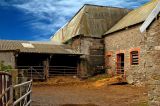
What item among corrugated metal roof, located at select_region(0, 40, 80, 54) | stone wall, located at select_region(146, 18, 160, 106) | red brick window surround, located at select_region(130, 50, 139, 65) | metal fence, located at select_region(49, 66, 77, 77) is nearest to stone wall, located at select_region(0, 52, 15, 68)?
corrugated metal roof, located at select_region(0, 40, 80, 54)

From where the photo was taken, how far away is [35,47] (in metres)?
26.7

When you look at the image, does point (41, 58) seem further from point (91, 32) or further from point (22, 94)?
point (22, 94)

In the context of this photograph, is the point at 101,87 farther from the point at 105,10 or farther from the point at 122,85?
the point at 105,10

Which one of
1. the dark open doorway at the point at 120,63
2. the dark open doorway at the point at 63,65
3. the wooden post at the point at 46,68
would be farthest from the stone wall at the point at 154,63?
the dark open doorway at the point at 63,65

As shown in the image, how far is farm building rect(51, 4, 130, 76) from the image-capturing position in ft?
90.3

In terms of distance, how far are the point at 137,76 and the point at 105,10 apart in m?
10.4

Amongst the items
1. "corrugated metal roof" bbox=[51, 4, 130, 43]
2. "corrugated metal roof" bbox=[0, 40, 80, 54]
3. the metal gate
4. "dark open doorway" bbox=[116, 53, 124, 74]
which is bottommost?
the metal gate

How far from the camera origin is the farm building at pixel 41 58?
24.7 metres

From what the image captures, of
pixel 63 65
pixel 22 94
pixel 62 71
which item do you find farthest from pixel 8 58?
pixel 22 94

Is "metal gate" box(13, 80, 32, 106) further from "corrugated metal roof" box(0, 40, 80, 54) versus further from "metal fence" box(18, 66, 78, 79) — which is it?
"metal fence" box(18, 66, 78, 79)

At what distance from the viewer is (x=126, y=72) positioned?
23.9m

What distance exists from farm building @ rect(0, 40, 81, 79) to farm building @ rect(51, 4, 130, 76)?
2.72 ft

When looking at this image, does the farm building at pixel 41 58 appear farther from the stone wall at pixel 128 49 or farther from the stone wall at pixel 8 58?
the stone wall at pixel 128 49

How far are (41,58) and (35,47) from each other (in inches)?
43.4
